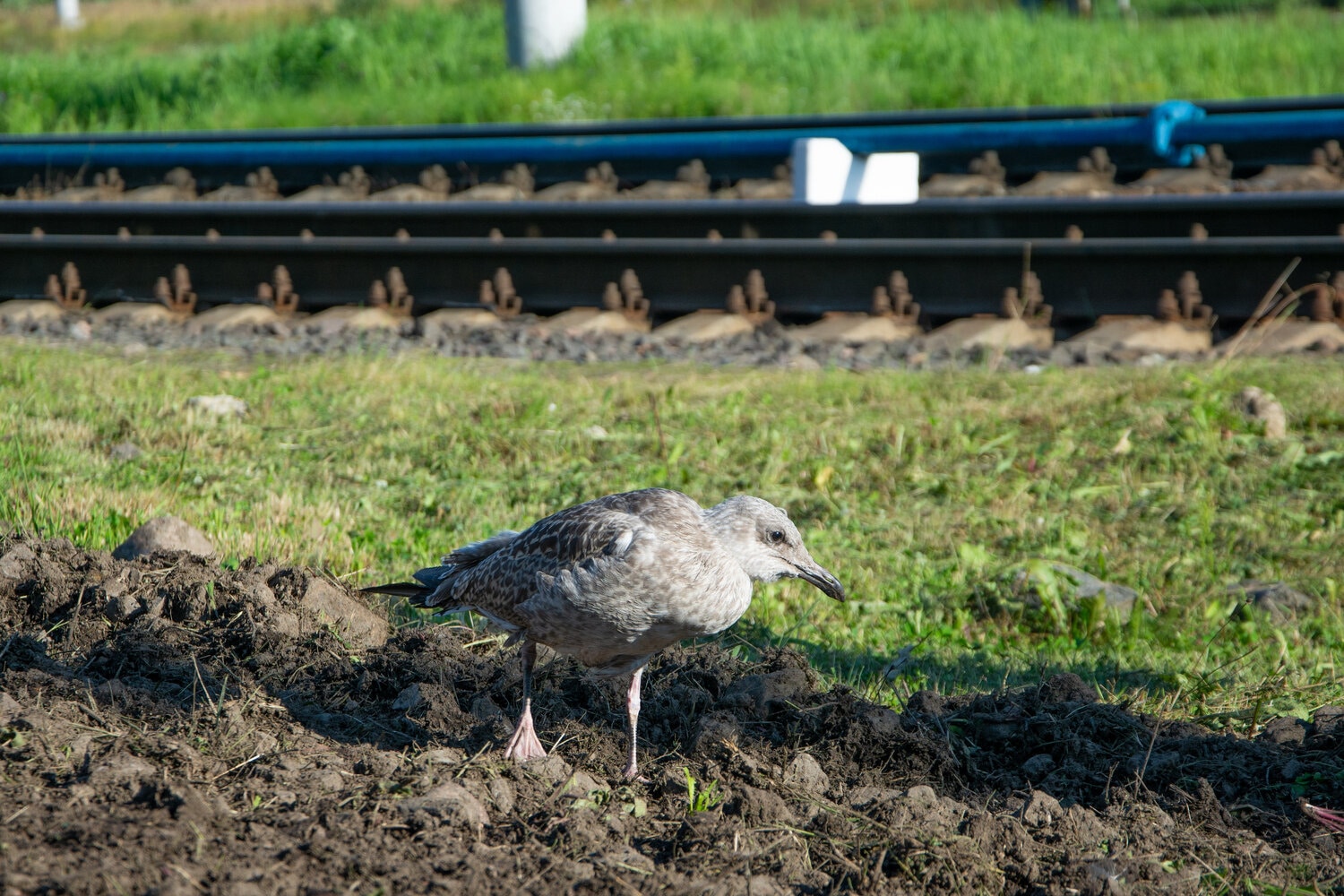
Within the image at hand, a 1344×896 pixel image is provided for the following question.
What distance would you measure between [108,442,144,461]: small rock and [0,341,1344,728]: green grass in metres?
0.06

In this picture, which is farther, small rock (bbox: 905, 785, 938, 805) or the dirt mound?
small rock (bbox: 905, 785, 938, 805)

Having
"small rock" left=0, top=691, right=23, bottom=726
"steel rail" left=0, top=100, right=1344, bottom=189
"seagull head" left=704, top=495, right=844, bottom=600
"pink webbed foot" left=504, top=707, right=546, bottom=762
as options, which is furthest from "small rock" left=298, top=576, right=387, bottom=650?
"steel rail" left=0, top=100, right=1344, bottom=189

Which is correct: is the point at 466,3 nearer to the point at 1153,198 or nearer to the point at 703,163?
the point at 703,163

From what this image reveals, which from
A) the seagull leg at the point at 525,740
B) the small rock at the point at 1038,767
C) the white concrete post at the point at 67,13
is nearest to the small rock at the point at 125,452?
the seagull leg at the point at 525,740

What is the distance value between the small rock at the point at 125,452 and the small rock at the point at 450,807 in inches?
163

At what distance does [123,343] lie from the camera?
9.31 metres

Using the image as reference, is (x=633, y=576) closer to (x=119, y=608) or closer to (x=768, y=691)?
(x=768, y=691)

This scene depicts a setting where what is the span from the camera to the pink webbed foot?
12.3ft

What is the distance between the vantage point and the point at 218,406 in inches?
295

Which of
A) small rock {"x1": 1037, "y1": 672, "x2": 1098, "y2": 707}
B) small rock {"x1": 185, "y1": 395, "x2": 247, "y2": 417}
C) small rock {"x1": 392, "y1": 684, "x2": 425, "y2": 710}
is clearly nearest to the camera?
small rock {"x1": 392, "y1": 684, "x2": 425, "y2": 710}

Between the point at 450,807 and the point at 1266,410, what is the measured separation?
5.18 meters

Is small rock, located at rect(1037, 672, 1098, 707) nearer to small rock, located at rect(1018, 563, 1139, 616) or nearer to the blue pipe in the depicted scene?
small rock, located at rect(1018, 563, 1139, 616)

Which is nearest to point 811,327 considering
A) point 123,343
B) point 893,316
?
point 893,316

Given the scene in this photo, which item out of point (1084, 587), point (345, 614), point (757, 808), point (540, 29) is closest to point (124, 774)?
point (757, 808)
